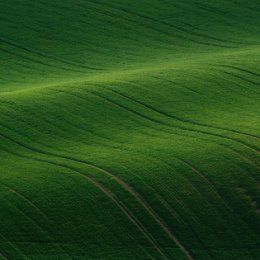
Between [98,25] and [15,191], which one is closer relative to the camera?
[15,191]

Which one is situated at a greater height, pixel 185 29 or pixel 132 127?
Result: pixel 185 29

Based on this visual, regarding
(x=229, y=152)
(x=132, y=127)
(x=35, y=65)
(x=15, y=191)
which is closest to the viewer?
(x=15, y=191)

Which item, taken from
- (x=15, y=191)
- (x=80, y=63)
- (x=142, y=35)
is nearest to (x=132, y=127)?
(x=15, y=191)

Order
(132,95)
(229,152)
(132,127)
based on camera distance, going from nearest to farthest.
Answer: (229,152) → (132,127) → (132,95)

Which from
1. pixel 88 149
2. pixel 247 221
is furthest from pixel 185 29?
pixel 247 221

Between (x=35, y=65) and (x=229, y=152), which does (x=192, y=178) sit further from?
(x=35, y=65)

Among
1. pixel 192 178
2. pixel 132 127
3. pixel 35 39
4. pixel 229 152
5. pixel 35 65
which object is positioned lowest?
pixel 192 178
